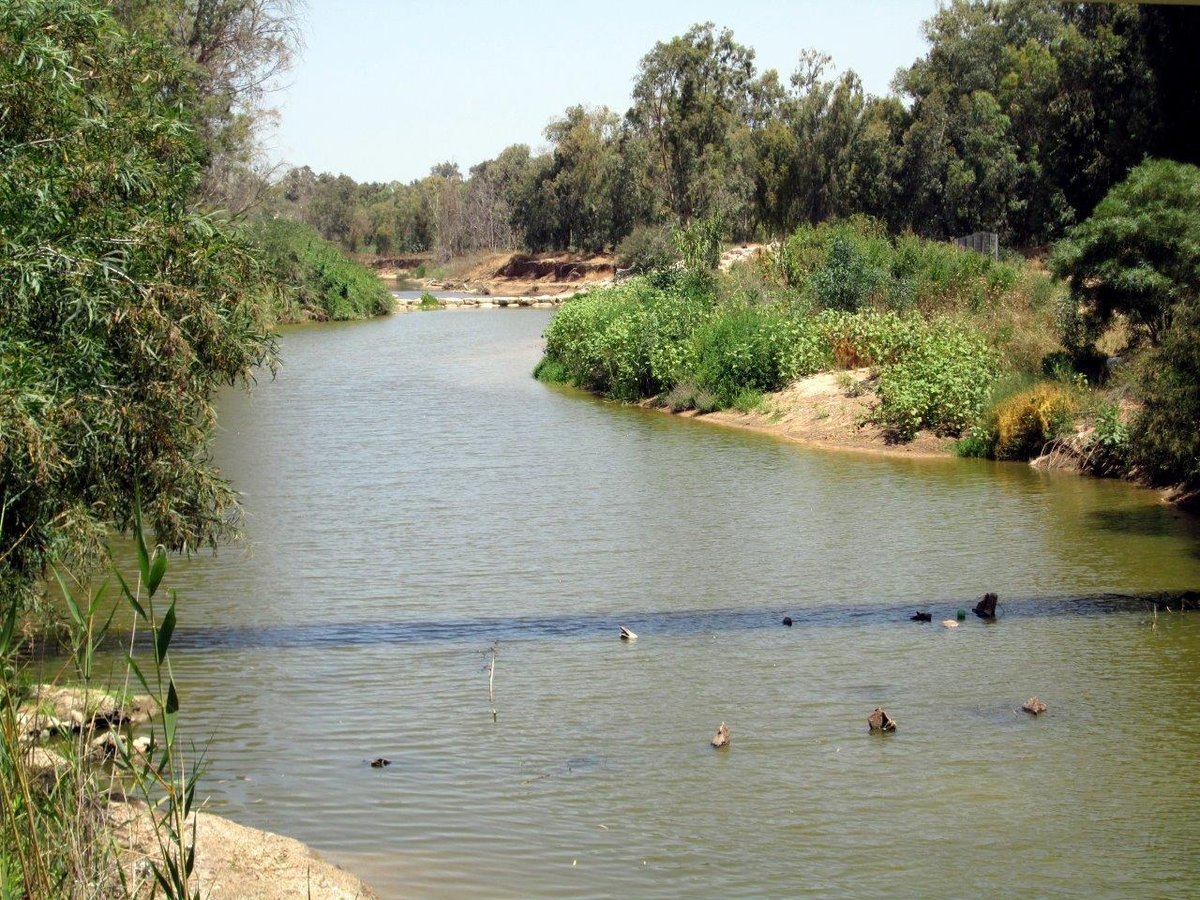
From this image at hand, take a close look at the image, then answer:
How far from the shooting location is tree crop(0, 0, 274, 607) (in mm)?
8758

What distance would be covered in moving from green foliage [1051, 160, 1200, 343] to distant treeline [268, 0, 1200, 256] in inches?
76.8

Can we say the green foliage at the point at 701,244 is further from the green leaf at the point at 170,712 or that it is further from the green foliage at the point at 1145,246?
the green leaf at the point at 170,712

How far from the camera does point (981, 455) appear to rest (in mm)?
22234

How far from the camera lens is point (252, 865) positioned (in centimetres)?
664

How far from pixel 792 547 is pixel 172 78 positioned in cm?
828

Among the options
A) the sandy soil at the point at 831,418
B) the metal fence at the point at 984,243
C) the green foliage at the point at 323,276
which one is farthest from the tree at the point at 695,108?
Result: the sandy soil at the point at 831,418

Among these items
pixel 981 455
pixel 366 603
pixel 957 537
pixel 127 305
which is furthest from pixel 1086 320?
pixel 127 305

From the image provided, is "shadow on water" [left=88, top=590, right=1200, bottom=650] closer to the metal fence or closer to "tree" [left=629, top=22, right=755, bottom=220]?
the metal fence

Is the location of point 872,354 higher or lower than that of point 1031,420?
higher

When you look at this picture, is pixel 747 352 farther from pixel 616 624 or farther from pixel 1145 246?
pixel 616 624

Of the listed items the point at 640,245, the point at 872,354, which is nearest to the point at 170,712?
the point at 872,354

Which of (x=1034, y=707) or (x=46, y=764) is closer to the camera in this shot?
(x=46, y=764)

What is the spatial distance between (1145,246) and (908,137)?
3702 cm

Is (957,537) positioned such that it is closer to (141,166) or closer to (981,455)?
(981,455)
